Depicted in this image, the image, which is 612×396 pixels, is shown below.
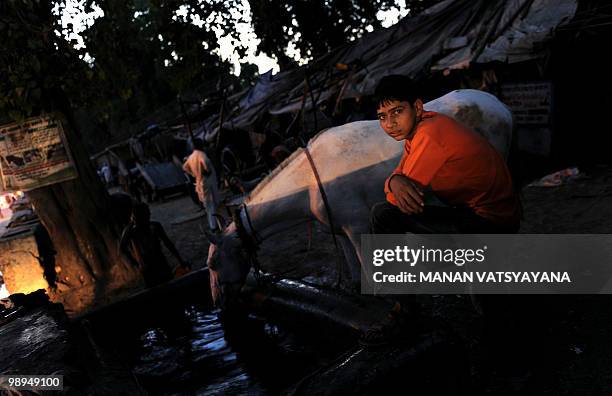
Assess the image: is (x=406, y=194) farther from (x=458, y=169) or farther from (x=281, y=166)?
(x=281, y=166)

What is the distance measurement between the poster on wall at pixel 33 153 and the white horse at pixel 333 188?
11.0 feet

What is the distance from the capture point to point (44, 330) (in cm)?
319

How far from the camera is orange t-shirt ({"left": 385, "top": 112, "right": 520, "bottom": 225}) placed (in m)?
2.70

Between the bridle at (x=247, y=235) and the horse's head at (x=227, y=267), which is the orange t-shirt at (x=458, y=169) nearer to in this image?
the bridle at (x=247, y=235)

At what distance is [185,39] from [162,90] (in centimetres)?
3241

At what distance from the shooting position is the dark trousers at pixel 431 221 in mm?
2846

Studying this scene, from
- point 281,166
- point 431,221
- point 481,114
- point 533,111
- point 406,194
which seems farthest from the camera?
point 533,111

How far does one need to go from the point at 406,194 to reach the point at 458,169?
0.41m

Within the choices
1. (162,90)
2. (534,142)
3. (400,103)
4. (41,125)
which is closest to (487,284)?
(400,103)

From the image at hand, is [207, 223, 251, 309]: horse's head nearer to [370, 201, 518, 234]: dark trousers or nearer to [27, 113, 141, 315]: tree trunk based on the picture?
[370, 201, 518, 234]: dark trousers

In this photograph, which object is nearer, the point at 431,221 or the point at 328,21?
the point at 431,221

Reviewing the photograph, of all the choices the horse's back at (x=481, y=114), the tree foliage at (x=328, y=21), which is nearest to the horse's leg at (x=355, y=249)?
the horse's back at (x=481, y=114)

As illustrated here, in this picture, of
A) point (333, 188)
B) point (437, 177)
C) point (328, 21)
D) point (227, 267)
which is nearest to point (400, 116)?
point (437, 177)

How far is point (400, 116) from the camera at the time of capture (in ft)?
9.11
